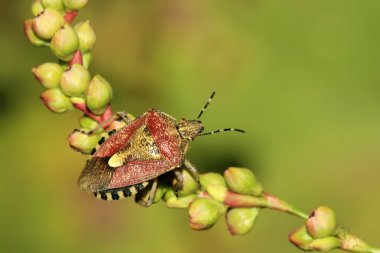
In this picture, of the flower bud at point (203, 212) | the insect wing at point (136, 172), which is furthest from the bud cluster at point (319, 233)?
the insect wing at point (136, 172)

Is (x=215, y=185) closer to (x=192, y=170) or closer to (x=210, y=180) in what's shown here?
(x=210, y=180)

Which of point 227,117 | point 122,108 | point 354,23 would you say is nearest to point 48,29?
point 122,108

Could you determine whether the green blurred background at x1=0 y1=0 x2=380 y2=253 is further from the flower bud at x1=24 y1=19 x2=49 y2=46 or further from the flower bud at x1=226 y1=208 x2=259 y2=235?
the flower bud at x1=24 y1=19 x2=49 y2=46

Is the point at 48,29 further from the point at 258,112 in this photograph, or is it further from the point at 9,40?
the point at 258,112

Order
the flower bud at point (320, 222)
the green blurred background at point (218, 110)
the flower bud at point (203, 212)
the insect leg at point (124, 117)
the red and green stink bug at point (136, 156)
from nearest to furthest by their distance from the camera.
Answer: the flower bud at point (320, 222) → the flower bud at point (203, 212) → the insect leg at point (124, 117) → the red and green stink bug at point (136, 156) → the green blurred background at point (218, 110)

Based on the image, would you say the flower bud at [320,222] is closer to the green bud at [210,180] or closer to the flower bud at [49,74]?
the green bud at [210,180]

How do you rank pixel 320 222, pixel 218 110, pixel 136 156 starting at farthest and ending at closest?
pixel 218 110
pixel 136 156
pixel 320 222

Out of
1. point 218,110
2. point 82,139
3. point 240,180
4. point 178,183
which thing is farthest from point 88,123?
point 218,110
